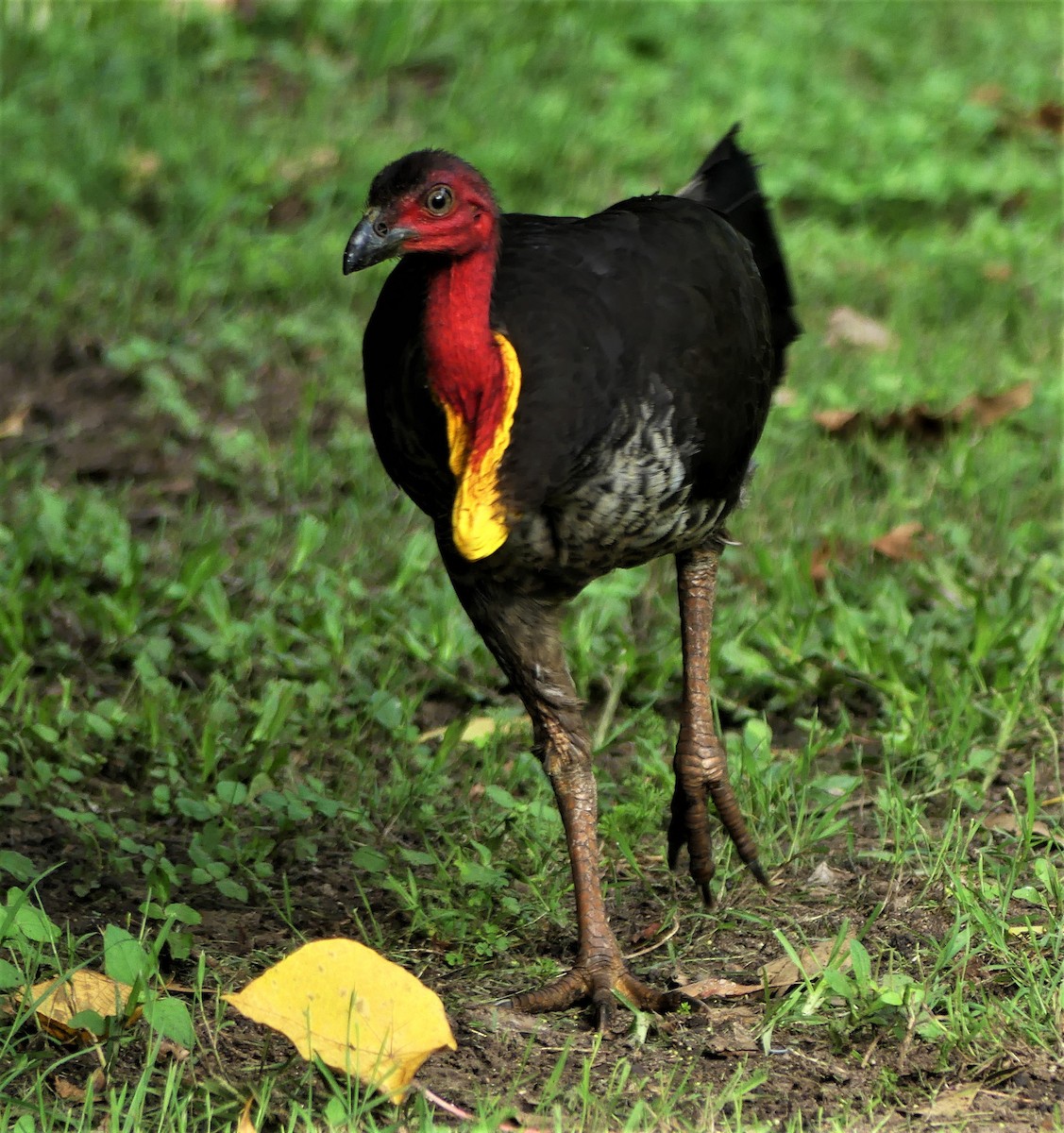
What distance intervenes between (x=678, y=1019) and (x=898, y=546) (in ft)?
6.76

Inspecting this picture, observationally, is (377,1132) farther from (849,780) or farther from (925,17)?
(925,17)

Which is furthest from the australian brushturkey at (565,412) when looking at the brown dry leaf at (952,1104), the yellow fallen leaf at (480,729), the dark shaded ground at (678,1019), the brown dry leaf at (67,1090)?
the brown dry leaf at (67,1090)

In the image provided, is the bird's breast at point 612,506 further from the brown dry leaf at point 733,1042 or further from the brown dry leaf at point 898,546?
the brown dry leaf at point 898,546

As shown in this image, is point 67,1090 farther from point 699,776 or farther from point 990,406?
point 990,406

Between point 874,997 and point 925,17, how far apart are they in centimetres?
634

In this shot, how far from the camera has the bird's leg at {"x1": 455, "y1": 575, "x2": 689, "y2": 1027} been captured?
3258mm

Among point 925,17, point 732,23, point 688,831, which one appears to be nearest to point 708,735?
point 688,831

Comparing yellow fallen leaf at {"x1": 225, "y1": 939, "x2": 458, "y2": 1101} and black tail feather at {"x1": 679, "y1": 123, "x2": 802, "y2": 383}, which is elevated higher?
black tail feather at {"x1": 679, "y1": 123, "x2": 802, "y2": 383}

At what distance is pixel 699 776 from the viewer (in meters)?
3.66

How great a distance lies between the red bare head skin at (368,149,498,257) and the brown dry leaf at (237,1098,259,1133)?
Answer: 144cm

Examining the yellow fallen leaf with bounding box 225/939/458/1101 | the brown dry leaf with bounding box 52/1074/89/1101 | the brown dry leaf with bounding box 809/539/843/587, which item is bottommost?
the brown dry leaf with bounding box 52/1074/89/1101

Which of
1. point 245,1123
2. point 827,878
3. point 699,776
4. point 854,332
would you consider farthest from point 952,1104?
point 854,332

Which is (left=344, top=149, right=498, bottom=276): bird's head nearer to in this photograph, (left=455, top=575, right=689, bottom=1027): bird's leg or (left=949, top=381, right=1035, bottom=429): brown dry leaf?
(left=455, top=575, right=689, bottom=1027): bird's leg

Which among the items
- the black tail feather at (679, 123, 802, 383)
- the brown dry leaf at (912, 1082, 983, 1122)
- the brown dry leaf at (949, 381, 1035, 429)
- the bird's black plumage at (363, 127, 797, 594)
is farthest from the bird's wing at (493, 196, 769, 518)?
the brown dry leaf at (949, 381, 1035, 429)
